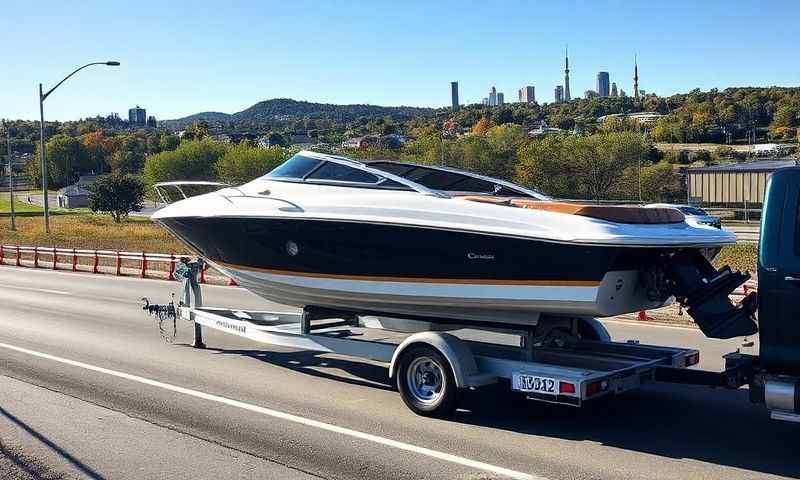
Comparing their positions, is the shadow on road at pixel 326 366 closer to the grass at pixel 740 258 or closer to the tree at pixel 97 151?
the grass at pixel 740 258

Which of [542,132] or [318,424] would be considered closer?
[318,424]

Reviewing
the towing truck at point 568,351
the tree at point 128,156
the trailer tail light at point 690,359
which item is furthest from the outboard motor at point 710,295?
the tree at point 128,156

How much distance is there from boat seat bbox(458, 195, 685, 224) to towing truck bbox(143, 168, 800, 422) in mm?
730

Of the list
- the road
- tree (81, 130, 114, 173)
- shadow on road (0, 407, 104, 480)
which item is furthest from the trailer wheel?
tree (81, 130, 114, 173)

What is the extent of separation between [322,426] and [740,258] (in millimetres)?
18403

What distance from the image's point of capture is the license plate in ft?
24.1

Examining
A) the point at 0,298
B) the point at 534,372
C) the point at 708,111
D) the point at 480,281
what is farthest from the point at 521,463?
the point at 708,111

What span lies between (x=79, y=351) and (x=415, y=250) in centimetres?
626

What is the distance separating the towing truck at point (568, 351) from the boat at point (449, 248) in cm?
28

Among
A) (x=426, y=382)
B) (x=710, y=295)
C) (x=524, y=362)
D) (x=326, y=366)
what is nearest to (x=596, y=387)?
(x=524, y=362)

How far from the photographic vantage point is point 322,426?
8031 millimetres

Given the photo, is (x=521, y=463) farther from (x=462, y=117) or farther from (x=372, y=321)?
(x=462, y=117)

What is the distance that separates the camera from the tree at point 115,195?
74.1m

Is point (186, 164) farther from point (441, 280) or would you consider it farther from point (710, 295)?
point (710, 295)
